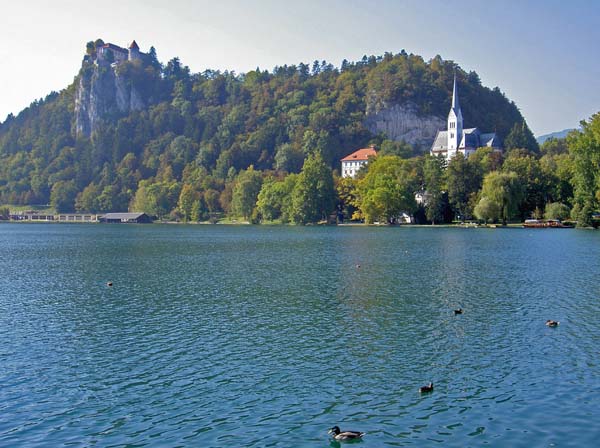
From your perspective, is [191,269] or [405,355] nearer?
[405,355]

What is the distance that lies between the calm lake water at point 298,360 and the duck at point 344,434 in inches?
13.5

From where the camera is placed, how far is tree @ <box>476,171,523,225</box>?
12694cm

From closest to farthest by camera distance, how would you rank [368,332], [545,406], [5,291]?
1. [545,406]
2. [368,332]
3. [5,291]

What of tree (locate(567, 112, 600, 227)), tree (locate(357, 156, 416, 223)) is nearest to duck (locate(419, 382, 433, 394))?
tree (locate(567, 112, 600, 227))

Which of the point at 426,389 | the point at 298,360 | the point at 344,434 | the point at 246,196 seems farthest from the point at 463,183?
Result: the point at 344,434

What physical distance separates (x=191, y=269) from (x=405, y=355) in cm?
3491

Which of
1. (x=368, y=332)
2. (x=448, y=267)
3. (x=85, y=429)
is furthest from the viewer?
(x=448, y=267)

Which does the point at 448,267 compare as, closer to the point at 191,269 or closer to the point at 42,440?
the point at 191,269

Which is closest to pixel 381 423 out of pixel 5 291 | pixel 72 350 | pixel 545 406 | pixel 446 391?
pixel 446 391

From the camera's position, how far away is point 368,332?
28.4m

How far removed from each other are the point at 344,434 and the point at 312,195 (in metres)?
146

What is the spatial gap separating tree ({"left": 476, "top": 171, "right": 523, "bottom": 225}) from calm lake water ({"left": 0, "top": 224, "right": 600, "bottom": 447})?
79970mm

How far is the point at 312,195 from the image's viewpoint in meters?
161

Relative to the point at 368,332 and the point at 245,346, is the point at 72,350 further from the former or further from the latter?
the point at 368,332
